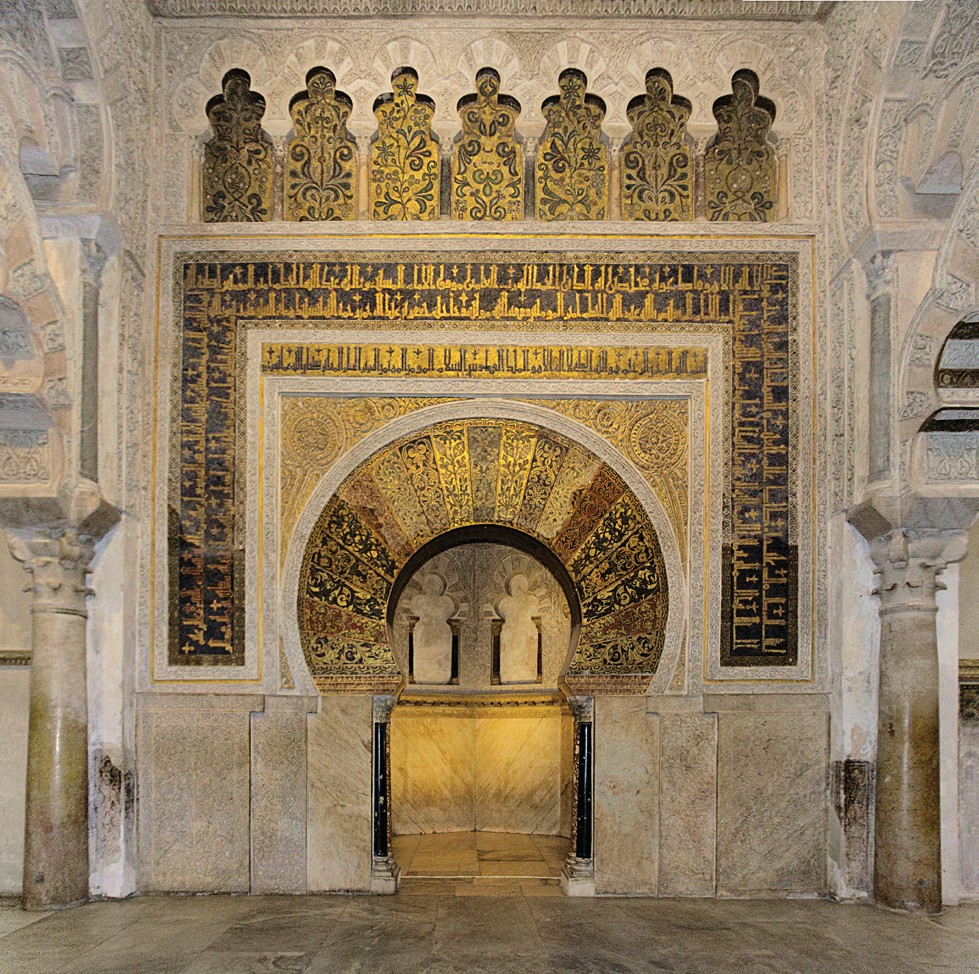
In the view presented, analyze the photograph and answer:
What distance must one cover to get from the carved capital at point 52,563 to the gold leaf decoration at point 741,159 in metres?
3.59

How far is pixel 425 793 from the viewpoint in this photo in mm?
8422

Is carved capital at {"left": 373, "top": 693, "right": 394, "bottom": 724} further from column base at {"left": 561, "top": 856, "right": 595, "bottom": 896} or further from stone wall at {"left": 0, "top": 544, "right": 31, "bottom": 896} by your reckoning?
stone wall at {"left": 0, "top": 544, "right": 31, "bottom": 896}

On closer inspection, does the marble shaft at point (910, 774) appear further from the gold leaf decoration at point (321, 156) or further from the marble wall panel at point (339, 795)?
the gold leaf decoration at point (321, 156)

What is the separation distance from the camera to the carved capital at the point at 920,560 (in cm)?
578

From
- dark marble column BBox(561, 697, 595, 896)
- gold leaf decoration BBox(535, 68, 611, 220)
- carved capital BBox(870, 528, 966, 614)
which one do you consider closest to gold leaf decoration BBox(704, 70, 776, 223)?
gold leaf decoration BBox(535, 68, 611, 220)

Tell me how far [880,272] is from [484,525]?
7.48ft

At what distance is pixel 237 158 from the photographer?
655 centimetres

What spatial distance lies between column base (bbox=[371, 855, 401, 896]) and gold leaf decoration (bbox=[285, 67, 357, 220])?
3.25 metres

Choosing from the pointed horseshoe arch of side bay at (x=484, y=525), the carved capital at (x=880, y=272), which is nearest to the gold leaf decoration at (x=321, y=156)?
the pointed horseshoe arch of side bay at (x=484, y=525)

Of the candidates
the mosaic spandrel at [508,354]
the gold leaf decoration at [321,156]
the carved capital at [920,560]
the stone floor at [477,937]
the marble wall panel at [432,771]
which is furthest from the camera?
the marble wall panel at [432,771]

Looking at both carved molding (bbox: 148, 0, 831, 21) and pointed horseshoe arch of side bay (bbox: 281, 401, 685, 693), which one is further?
carved molding (bbox: 148, 0, 831, 21)

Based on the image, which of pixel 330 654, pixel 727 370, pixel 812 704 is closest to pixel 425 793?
pixel 330 654

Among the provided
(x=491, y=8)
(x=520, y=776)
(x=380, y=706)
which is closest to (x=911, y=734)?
(x=380, y=706)

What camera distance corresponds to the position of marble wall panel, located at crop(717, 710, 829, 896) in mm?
6133
